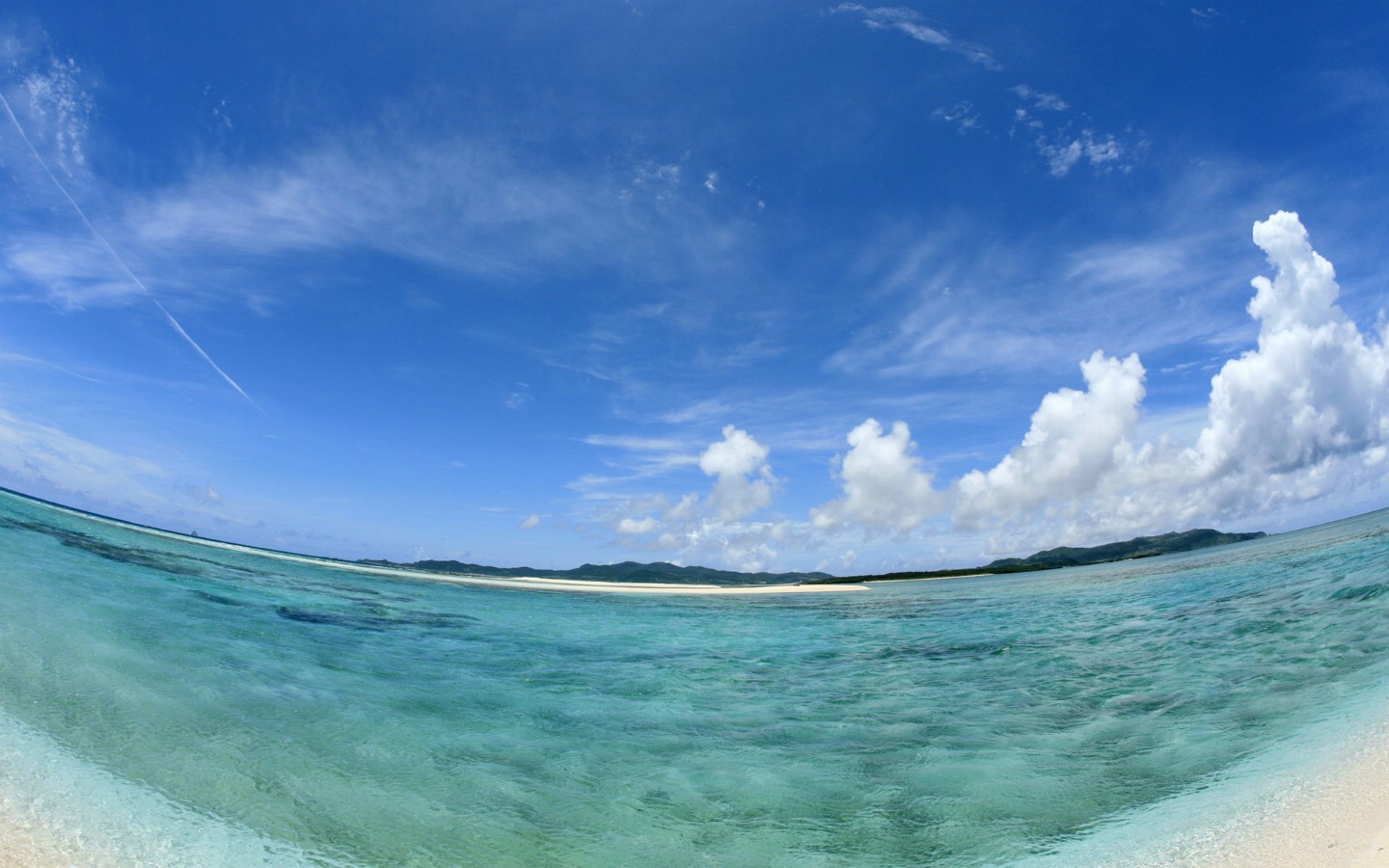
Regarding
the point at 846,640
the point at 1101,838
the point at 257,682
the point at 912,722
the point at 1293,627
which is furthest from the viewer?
the point at 846,640

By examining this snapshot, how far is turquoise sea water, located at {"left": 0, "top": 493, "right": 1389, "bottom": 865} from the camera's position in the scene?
550 centimetres

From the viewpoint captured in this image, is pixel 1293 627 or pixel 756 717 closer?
pixel 756 717

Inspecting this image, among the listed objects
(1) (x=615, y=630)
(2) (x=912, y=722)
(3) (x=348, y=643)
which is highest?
(2) (x=912, y=722)

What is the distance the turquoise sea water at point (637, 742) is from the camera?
5.50 meters

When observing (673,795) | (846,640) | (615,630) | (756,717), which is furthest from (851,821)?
(615,630)

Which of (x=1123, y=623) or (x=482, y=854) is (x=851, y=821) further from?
(x=1123, y=623)

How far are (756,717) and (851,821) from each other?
4.73 meters

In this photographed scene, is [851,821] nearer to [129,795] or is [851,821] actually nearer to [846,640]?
[129,795]

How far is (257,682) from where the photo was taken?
34.9 feet

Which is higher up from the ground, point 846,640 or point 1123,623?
point 1123,623

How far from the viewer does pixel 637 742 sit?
9.20 m

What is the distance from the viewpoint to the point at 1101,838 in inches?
205

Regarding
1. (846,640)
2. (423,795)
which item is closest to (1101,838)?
(423,795)

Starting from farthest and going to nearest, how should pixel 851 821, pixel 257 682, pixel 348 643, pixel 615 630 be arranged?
1. pixel 615 630
2. pixel 348 643
3. pixel 257 682
4. pixel 851 821
